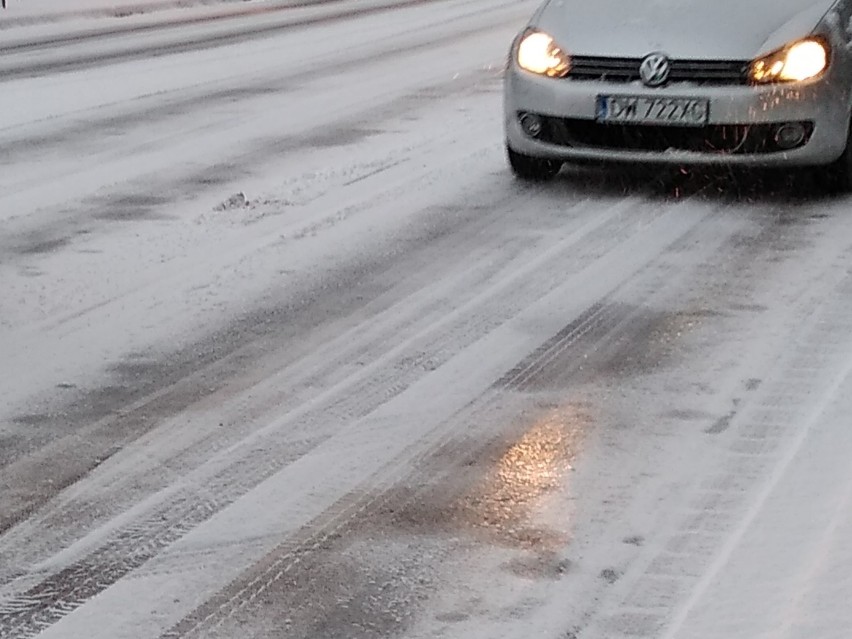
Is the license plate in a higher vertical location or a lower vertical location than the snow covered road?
higher

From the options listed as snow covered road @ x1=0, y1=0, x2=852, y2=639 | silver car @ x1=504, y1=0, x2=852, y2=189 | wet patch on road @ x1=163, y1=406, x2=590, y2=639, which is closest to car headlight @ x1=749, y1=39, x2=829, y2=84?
silver car @ x1=504, y1=0, x2=852, y2=189

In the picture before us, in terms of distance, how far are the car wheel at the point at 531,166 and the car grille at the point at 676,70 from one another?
0.60 m

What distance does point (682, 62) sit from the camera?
313 inches

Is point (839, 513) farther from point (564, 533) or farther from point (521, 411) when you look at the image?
point (521, 411)

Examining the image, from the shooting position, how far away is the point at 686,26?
26.6 feet

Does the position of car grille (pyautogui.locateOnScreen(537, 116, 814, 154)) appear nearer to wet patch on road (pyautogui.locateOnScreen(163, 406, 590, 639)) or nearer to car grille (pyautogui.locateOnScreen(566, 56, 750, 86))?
car grille (pyautogui.locateOnScreen(566, 56, 750, 86))

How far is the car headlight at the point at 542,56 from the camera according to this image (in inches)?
324

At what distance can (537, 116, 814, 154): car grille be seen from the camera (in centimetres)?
790

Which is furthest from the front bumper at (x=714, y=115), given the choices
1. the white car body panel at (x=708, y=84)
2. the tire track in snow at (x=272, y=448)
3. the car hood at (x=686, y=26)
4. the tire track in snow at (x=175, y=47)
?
the tire track in snow at (x=175, y=47)

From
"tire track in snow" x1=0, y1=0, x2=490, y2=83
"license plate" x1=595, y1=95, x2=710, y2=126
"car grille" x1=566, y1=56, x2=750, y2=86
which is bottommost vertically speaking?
"tire track in snow" x1=0, y1=0, x2=490, y2=83

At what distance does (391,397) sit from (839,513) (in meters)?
1.52

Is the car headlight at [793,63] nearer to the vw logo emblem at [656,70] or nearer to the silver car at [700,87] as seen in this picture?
the silver car at [700,87]

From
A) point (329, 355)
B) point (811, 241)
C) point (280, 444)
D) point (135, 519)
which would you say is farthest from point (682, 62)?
point (135, 519)

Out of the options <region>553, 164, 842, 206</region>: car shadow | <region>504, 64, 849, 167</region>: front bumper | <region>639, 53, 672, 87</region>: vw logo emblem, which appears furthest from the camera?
<region>553, 164, 842, 206</region>: car shadow
